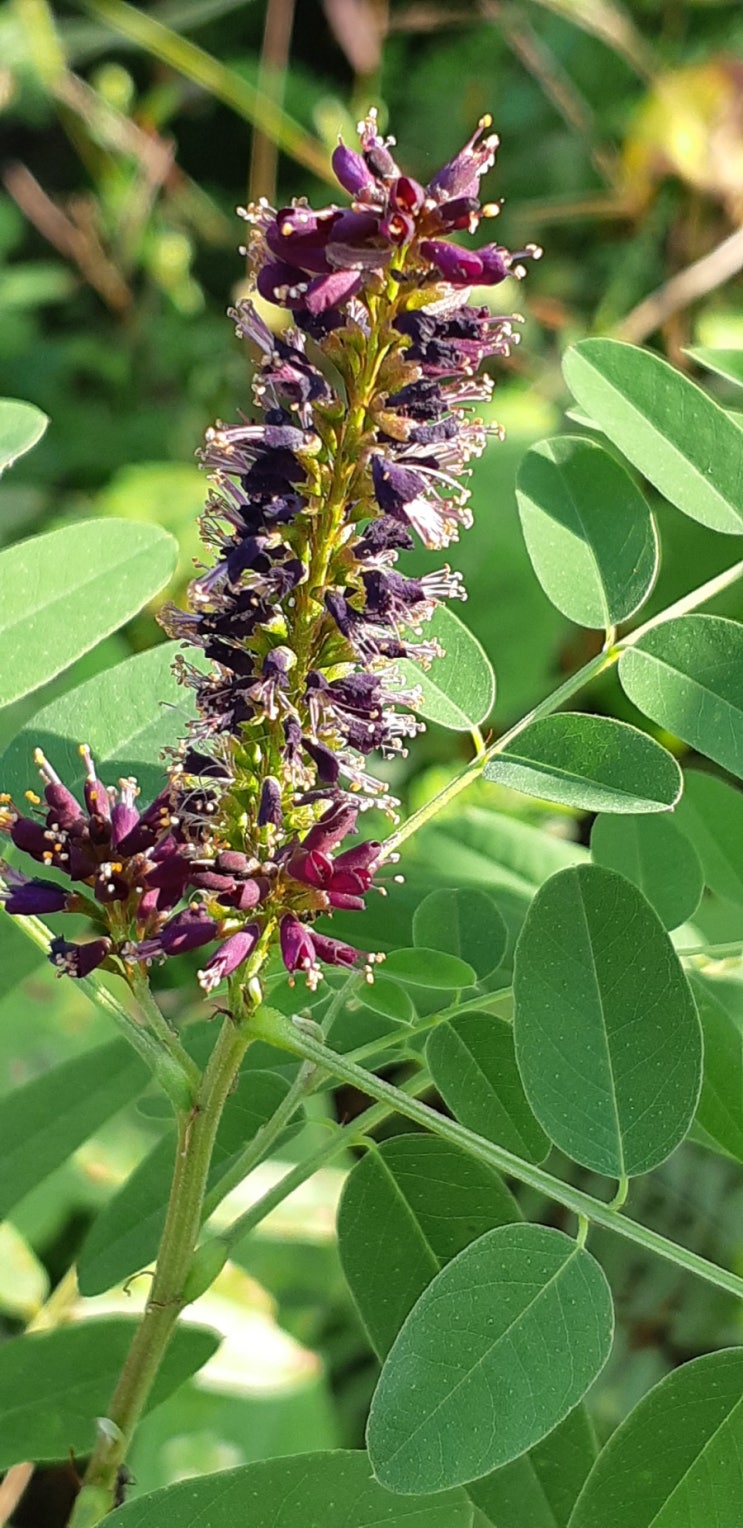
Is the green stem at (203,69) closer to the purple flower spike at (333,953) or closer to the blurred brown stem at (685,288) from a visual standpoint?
the blurred brown stem at (685,288)

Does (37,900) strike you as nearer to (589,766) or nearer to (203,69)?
(589,766)

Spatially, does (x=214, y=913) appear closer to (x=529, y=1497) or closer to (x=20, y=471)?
(x=529, y=1497)

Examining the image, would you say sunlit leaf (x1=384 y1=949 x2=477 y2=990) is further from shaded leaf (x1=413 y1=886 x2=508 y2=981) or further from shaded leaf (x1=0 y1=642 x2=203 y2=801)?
shaded leaf (x1=0 y1=642 x2=203 y2=801)

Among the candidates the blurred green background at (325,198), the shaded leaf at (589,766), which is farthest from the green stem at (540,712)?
the blurred green background at (325,198)

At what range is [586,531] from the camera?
0.91 metres

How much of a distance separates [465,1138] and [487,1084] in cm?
13

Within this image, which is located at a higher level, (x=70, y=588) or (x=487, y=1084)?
(x=70, y=588)

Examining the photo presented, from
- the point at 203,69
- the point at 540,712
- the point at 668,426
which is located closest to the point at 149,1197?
the point at 540,712

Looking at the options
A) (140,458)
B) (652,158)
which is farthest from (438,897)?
(652,158)

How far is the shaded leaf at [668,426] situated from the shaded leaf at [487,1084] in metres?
0.33

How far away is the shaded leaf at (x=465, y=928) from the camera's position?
0.87 meters

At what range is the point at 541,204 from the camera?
3623 millimetres

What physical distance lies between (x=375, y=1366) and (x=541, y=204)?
2.73m

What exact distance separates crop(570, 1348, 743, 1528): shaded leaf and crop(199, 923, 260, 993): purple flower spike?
294 millimetres
